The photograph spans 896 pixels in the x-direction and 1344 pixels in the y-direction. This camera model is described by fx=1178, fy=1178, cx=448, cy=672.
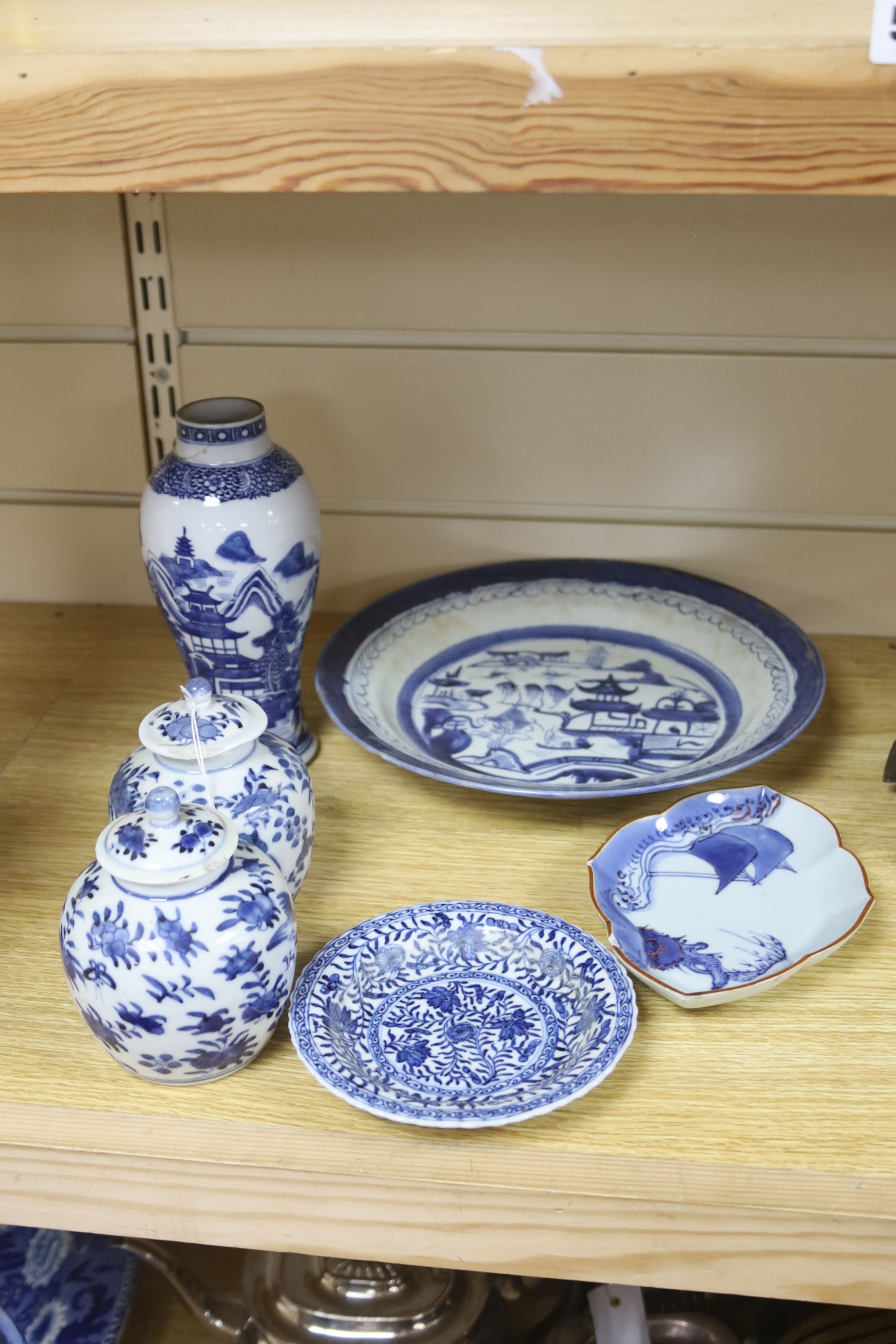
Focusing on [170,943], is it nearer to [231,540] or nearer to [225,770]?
[225,770]

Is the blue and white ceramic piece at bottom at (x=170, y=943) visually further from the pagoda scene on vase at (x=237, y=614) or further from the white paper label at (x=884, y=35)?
the white paper label at (x=884, y=35)

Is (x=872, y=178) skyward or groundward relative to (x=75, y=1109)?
skyward

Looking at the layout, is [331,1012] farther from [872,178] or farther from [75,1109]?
[872,178]

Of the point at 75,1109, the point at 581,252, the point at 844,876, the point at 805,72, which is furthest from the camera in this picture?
the point at 581,252

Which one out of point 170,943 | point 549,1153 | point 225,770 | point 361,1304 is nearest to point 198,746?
point 225,770

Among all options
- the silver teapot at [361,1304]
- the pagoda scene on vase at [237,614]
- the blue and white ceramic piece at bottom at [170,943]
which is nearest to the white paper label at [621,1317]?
the silver teapot at [361,1304]

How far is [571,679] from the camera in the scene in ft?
3.14

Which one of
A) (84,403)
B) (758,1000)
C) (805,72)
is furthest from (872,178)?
(84,403)

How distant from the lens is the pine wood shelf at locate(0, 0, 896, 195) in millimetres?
462

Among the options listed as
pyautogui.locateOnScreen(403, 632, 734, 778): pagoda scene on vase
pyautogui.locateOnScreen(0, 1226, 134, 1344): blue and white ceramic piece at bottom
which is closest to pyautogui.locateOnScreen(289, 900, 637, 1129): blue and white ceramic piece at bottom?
pyautogui.locateOnScreen(403, 632, 734, 778): pagoda scene on vase

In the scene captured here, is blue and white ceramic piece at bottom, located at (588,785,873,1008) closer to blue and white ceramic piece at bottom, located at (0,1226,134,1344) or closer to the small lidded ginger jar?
the small lidded ginger jar

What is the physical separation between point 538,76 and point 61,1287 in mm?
843

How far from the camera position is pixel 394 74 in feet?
1.54

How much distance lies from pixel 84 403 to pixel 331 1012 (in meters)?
0.62
